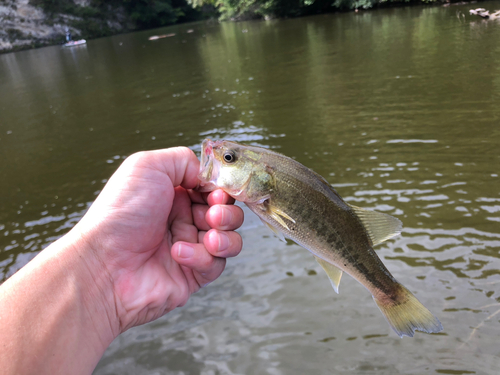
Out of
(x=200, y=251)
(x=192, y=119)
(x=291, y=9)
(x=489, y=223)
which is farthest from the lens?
(x=291, y=9)

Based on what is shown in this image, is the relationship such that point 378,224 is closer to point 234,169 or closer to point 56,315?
point 234,169

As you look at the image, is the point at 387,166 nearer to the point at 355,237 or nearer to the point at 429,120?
the point at 429,120

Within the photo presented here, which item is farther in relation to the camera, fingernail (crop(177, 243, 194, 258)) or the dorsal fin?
fingernail (crop(177, 243, 194, 258))

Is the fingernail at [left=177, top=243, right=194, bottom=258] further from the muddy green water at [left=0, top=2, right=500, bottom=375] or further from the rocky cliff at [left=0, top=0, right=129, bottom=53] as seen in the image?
the rocky cliff at [left=0, top=0, right=129, bottom=53]

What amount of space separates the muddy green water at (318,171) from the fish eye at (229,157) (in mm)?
3490

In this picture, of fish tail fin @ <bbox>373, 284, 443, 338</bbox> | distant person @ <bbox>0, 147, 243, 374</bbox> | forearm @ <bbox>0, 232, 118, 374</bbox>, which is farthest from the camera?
fish tail fin @ <bbox>373, 284, 443, 338</bbox>

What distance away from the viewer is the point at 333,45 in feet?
77.5

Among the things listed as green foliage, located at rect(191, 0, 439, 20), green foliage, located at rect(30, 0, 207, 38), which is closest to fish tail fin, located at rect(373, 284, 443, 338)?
green foliage, located at rect(191, 0, 439, 20)

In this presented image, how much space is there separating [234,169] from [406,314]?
1683 millimetres

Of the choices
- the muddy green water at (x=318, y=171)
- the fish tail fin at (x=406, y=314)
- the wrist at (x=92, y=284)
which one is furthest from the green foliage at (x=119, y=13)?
the fish tail fin at (x=406, y=314)

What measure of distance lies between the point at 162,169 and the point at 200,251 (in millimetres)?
792

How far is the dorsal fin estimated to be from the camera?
8.64 ft

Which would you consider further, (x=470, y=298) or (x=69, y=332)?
(x=470, y=298)

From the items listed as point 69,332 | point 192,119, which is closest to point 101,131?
point 192,119
